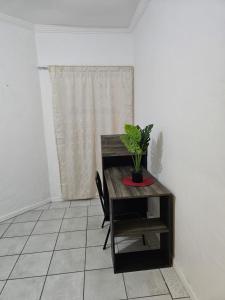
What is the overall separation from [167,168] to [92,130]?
1511 mm

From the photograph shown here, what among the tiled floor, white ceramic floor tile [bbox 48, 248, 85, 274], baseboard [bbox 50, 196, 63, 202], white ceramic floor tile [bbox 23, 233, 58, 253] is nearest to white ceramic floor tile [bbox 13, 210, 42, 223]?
the tiled floor

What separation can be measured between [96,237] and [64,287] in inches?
27.2

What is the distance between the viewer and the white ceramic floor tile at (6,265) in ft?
5.79

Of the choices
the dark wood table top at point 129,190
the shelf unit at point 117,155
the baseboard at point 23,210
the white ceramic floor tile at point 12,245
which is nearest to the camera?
the dark wood table top at point 129,190

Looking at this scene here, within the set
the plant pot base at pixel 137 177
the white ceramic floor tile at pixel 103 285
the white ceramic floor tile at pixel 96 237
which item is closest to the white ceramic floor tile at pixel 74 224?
the white ceramic floor tile at pixel 96 237

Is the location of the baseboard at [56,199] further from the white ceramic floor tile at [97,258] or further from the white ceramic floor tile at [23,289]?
the white ceramic floor tile at [23,289]

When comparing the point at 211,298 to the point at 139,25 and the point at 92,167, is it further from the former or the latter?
the point at 139,25

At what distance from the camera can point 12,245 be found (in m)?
2.16

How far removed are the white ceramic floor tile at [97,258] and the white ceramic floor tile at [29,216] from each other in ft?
3.56

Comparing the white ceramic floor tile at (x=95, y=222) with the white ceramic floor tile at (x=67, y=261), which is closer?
the white ceramic floor tile at (x=67, y=261)

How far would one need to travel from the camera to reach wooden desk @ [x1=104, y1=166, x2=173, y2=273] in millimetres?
1670

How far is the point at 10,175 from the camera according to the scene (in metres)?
2.69

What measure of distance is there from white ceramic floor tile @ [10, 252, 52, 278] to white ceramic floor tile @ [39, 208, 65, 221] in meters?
0.73

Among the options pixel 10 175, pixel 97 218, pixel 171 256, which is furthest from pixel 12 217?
pixel 171 256
